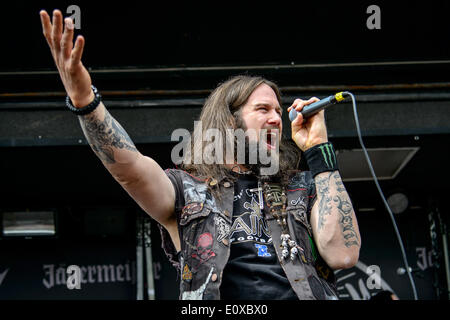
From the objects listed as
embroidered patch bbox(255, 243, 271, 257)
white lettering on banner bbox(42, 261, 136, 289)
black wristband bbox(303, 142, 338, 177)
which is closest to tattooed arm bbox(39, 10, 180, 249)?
embroidered patch bbox(255, 243, 271, 257)

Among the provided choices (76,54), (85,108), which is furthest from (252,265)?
(76,54)

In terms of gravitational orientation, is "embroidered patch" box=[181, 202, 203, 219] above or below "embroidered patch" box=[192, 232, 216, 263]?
above

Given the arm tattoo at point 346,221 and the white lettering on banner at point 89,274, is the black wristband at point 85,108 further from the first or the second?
the white lettering on banner at point 89,274

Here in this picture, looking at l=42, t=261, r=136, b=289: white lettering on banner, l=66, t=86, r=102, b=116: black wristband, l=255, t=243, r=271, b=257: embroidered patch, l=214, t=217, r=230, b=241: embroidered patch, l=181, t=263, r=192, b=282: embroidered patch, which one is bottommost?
l=42, t=261, r=136, b=289: white lettering on banner

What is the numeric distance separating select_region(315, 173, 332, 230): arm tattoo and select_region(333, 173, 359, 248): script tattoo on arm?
0.03m

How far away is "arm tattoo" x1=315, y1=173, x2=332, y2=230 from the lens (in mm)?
1779

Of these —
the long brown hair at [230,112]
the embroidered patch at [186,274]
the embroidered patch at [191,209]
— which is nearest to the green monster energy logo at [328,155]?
the long brown hair at [230,112]

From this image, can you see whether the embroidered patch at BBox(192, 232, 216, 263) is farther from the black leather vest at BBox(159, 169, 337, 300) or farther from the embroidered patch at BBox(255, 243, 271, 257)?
the embroidered patch at BBox(255, 243, 271, 257)

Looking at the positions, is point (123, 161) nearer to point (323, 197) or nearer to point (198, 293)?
point (198, 293)

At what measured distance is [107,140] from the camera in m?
1.60

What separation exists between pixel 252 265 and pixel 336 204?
0.36 meters

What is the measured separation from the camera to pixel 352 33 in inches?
114

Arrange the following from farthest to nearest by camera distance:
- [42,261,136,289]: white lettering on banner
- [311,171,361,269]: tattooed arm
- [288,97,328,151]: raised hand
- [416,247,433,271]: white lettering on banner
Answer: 1. [416,247,433,271]: white lettering on banner
2. [42,261,136,289]: white lettering on banner
3. [288,97,328,151]: raised hand
4. [311,171,361,269]: tattooed arm

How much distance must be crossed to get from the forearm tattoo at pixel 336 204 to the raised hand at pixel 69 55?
820 millimetres
